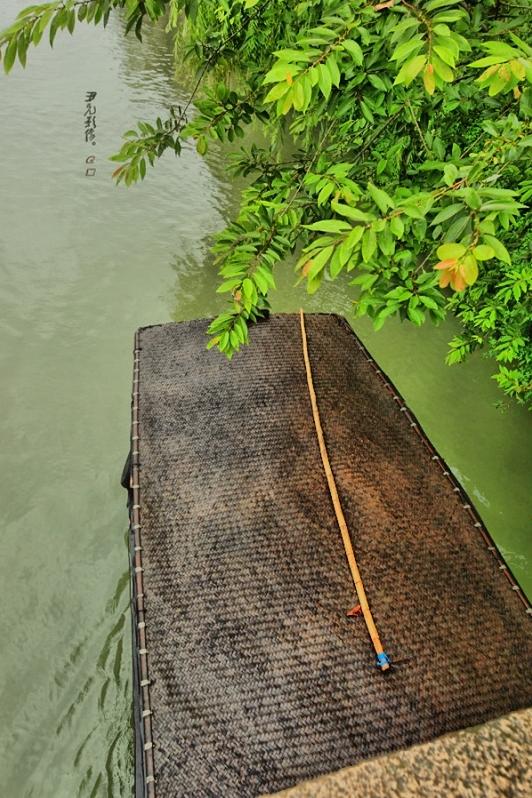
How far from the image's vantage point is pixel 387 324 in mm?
5012

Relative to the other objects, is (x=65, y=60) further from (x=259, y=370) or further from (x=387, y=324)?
(x=259, y=370)

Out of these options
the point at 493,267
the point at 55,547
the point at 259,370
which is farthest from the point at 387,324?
the point at 55,547

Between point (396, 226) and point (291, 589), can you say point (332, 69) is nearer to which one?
point (396, 226)

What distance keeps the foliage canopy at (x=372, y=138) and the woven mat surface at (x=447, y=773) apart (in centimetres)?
79

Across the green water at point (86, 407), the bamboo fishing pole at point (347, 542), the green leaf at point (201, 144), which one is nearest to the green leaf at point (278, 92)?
the green leaf at point (201, 144)

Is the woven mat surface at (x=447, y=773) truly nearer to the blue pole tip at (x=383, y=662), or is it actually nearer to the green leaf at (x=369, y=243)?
the blue pole tip at (x=383, y=662)

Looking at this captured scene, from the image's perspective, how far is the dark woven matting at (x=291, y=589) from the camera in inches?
57.7

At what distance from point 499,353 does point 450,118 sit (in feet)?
5.33

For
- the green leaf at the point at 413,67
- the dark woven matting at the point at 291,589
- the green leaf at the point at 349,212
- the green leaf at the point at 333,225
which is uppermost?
the green leaf at the point at 413,67

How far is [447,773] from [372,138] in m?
1.80

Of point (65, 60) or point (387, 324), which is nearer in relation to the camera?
point (387, 324)

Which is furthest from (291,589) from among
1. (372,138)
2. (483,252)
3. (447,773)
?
(372,138)

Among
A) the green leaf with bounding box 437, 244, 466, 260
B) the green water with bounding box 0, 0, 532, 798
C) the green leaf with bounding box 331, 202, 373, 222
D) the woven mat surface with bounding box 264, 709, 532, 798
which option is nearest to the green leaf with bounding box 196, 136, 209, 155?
the green leaf with bounding box 331, 202, 373, 222

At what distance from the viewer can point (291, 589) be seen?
5.81 feet
